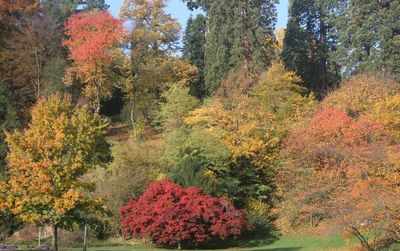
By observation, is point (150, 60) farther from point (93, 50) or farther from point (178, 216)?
point (178, 216)

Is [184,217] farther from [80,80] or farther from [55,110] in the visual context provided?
[80,80]

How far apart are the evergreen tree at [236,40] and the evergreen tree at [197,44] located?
587 centimetres

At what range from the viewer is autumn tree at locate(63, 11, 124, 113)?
1624 inches

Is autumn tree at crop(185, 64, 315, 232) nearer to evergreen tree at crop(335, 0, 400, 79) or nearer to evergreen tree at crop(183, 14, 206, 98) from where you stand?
evergreen tree at crop(335, 0, 400, 79)

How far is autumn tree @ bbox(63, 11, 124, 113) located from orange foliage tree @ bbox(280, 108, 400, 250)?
55.9 ft

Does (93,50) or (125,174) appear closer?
(125,174)

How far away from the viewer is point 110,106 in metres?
52.2

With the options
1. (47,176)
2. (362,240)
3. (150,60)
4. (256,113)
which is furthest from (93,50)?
(362,240)

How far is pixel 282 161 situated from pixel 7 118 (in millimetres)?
19998

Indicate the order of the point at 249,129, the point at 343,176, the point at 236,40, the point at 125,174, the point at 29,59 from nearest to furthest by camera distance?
the point at 343,176 < the point at 125,174 < the point at 249,129 < the point at 236,40 < the point at 29,59

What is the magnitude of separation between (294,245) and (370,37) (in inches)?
742

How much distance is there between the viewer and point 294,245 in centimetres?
2928

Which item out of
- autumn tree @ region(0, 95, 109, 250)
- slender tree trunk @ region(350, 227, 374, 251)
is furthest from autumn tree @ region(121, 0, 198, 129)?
slender tree trunk @ region(350, 227, 374, 251)

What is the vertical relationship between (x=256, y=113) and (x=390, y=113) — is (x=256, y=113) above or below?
above
